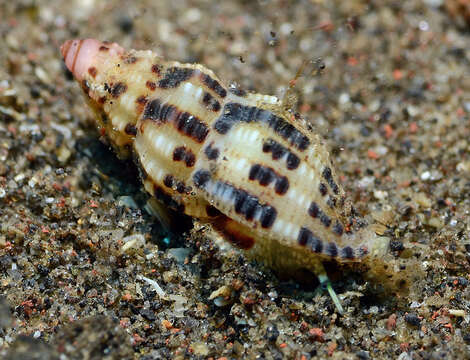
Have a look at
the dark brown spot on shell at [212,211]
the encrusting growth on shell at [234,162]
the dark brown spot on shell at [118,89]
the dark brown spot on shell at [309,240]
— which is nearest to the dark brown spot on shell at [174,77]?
the encrusting growth on shell at [234,162]

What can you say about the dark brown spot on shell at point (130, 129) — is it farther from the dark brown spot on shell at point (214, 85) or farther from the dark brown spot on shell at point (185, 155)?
the dark brown spot on shell at point (214, 85)

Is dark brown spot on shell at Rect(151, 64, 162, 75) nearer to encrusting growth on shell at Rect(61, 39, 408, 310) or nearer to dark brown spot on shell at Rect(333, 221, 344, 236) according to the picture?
encrusting growth on shell at Rect(61, 39, 408, 310)

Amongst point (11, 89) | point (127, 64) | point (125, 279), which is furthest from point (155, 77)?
point (11, 89)

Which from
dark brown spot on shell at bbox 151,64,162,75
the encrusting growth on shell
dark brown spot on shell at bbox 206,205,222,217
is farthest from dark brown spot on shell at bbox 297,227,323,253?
dark brown spot on shell at bbox 151,64,162,75

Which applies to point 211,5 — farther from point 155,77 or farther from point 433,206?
point 433,206

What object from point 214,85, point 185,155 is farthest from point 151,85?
point 185,155

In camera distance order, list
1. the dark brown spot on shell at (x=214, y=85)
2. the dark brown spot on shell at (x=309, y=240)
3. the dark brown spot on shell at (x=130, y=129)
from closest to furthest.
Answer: the dark brown spot on shell at (x=309, y=240), the dark brown spot on shell at (x=214, y=85), the dark brown spot on shell at (x=130, y=129)

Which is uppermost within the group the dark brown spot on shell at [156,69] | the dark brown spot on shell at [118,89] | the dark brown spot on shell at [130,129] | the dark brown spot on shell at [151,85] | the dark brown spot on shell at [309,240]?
the dark brown spot on shell at [156,69]

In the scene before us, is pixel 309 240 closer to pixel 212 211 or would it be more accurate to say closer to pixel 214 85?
pixel 212 211

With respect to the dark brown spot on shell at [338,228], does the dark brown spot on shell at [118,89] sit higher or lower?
higher
